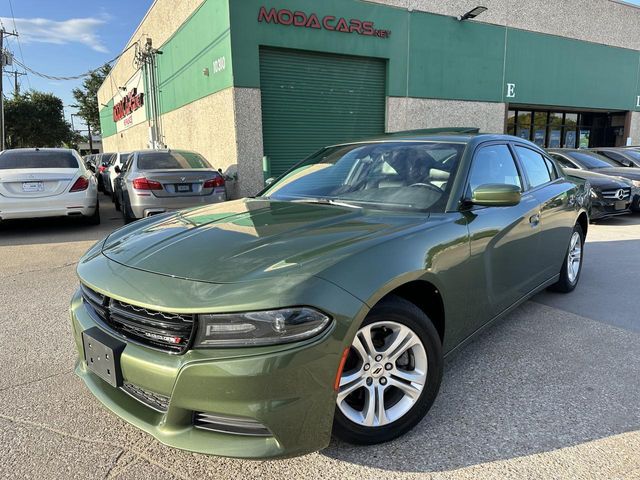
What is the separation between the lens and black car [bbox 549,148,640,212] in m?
9.60

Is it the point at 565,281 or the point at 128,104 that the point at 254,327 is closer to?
the point at 565,281

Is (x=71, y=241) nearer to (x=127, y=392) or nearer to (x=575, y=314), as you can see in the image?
(x=127, y=392)

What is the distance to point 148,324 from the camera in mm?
1930

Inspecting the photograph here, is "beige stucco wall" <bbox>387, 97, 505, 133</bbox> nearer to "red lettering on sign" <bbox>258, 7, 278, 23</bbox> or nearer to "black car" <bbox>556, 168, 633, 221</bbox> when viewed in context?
"red lettering on sign" <bbox>258, 7, 278, 23</bbox>

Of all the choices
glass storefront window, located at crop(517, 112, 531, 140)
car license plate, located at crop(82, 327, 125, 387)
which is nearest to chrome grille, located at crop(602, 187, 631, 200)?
car license plate, located at crop(82, 327, 125, 387)

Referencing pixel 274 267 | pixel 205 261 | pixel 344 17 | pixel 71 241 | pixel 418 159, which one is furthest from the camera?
pixel 344 17

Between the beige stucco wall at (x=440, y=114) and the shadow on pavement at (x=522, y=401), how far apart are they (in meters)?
11.6

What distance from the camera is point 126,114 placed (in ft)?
95.0

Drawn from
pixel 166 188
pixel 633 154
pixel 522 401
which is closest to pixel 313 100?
pixel 166 188

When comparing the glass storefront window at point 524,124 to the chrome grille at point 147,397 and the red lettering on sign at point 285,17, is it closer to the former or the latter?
the red lettering on sign at point 285,17

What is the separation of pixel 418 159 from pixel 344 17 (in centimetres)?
1126

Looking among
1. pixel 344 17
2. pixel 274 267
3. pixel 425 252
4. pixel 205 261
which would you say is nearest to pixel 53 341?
pixel 205 261

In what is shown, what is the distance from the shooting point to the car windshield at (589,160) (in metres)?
10.6

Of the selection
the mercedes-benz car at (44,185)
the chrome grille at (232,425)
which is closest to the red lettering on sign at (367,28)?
the mercedes-benz car at (44,185)
